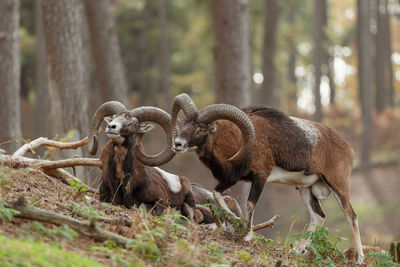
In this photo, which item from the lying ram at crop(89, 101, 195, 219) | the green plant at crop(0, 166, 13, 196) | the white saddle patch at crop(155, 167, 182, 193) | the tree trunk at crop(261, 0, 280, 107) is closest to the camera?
the green plant at crop(0, 166, 13, 196)

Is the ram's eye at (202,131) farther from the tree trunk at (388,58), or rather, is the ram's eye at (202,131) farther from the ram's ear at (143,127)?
the tree trunk at (388,58)

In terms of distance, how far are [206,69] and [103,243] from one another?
118ft

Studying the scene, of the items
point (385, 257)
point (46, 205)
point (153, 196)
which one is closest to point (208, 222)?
point (153, 196)

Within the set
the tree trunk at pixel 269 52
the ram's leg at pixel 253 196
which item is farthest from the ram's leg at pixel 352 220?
the tree trunk at pixel 269 52

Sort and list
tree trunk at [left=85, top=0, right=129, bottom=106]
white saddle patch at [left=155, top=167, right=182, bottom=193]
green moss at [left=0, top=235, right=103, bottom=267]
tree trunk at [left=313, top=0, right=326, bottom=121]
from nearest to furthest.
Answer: green moss at [left=0, top=235, right=103, bottom=267]
white saddle patch at [left=155, top=167, right=182, bottom=193]
tree trunk at [left=85, top=0, right=129, bottom=106]
tree trunk at [left=313, top=0, right=326, bottom=121]

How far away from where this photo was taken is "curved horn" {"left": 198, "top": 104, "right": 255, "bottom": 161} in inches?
359

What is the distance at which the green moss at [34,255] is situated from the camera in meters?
5.44

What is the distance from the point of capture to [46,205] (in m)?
7.64

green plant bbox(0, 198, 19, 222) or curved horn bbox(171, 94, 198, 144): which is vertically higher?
curved horn bbox(171, 94, 198, 144)

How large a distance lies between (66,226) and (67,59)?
27.2 ft

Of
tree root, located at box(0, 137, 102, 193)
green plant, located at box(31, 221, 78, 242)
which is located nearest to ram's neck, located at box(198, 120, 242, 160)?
tree root, located at box(0, 137, 102, 193)

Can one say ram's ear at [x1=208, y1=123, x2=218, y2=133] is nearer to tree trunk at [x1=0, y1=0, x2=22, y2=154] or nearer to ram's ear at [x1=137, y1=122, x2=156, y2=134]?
ram's ear at [x1=137, y1=122, x2=156, y2=134]

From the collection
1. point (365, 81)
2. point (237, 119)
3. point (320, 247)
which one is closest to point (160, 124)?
point (237, 119)

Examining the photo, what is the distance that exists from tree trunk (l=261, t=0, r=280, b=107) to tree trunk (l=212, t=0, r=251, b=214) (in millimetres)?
9938
